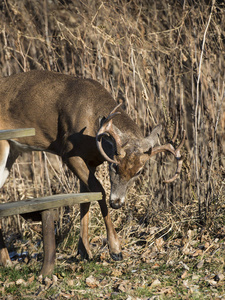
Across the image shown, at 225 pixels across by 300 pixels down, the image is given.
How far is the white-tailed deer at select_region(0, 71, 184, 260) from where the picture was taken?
5.26 m

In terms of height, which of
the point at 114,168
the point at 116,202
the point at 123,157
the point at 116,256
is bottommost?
the point at 116,256

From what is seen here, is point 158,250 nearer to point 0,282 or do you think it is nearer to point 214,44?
point 0,282

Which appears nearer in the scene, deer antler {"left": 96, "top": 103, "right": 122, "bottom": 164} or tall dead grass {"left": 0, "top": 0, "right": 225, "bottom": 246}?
deer antler {"left": 96, "top": 103, "right": 122, "bottom": 164}

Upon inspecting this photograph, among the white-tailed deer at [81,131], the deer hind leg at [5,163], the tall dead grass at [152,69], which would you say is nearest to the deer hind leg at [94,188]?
the white-tailed deer at [81,131]

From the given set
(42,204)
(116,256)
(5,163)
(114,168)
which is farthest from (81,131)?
(116,256)

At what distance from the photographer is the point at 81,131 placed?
5.45 m

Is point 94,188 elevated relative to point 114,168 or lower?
lower

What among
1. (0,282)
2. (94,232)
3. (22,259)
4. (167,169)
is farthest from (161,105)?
(0,282)

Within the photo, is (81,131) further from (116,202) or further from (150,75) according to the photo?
(150,75)

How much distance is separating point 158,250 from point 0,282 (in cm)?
169

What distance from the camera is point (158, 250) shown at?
553 centimetres

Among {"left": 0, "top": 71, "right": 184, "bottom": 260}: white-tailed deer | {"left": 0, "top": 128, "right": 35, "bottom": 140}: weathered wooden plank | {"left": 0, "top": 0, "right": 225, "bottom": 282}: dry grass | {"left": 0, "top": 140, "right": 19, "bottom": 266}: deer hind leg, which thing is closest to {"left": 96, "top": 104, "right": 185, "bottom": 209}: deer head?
{"left": 0, "top": 71, "right": 184, "bottom": 260}: white-tailed deer

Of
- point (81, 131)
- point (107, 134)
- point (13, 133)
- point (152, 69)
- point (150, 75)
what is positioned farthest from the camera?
point (150, 75)

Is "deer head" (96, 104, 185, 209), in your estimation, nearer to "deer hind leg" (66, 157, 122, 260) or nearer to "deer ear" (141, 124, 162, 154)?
"deer ear" (141, 124, 162, 154)
